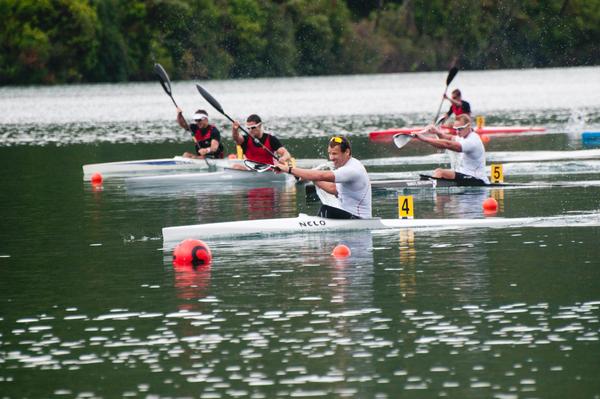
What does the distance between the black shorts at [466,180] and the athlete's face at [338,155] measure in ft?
23.3

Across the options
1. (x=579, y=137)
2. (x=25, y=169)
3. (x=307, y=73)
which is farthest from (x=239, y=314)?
(x=307, y=73)

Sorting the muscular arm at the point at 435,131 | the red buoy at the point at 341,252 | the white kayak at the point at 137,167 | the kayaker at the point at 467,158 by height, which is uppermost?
the muscular arm at the point at 435,131

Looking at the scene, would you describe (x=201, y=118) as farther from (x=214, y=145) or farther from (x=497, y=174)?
(x=497, y=174)

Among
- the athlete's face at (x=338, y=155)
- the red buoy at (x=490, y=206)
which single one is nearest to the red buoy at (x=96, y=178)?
the red buoy at (x=490, y=206)

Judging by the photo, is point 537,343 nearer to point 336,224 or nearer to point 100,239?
point 336,224

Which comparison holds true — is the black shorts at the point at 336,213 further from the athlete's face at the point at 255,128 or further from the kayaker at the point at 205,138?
the kayaker at the point at 205,138

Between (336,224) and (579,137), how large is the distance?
2626cm

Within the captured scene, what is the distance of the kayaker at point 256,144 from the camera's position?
26594mm

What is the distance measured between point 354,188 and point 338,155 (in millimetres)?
585

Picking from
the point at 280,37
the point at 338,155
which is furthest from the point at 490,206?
the point at 280,37

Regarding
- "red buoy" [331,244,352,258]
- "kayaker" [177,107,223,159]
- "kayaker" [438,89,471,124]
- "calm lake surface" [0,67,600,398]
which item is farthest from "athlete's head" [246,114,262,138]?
"kayaker" [438,89,471,124]

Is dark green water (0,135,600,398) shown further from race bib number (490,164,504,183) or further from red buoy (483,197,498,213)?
race bib number (490,164,504,183)

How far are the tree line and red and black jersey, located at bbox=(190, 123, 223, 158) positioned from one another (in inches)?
2948

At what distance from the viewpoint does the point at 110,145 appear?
4900 centimetres
